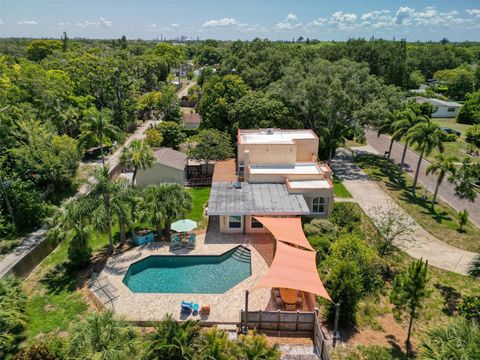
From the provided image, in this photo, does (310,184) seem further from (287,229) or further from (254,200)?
(287,229)

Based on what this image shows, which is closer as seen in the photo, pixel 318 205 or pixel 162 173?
pixel 318 205

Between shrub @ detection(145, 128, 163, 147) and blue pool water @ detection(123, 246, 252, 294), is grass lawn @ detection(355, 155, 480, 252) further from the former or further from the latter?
shrub @ detection(145, 128, 163, 147)

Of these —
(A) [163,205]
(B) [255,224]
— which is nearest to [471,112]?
(B) [255,224]

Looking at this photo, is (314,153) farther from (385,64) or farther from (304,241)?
(385,64)

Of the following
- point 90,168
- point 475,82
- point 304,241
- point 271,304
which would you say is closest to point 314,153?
point 304,241

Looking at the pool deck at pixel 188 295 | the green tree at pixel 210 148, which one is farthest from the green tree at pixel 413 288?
the green tree at pixel 210 148

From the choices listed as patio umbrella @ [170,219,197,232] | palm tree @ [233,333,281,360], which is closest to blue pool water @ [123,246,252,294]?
patio umbrella @ [170,219,197,232]
